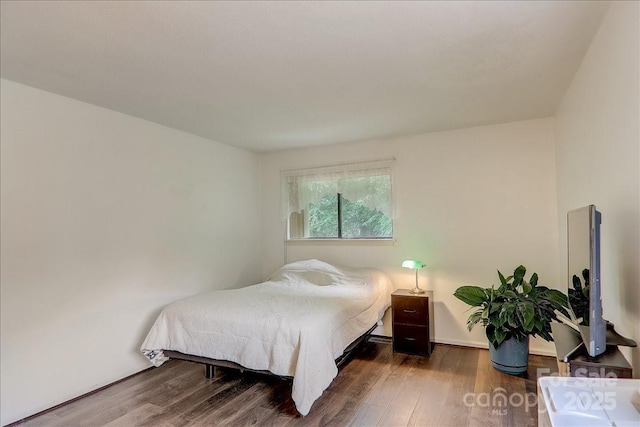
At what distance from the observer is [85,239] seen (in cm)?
291

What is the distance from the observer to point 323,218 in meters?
4.76

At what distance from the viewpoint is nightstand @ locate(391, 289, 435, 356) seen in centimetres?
351

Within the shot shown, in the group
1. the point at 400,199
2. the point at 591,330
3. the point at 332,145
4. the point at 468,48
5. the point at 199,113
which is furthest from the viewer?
the point at 332,145

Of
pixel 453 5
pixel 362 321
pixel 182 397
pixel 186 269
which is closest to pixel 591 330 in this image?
pixel 453 5

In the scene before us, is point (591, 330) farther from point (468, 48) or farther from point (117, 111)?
point (117, 111)

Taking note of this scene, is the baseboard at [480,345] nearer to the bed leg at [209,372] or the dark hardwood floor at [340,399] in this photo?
the dark hardwood floor at [340,399]

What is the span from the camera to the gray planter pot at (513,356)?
2969mm

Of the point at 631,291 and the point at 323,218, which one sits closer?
the point at 631,291

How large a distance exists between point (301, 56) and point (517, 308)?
2.49 metres

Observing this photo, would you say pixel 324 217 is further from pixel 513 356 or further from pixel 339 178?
pixel 513 356

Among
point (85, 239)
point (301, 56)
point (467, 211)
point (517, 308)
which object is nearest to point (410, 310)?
point (517, 308)

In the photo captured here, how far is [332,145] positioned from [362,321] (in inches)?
93.2

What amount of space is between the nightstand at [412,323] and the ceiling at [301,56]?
1.88 metres

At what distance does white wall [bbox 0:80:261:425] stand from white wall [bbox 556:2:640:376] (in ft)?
11.9
